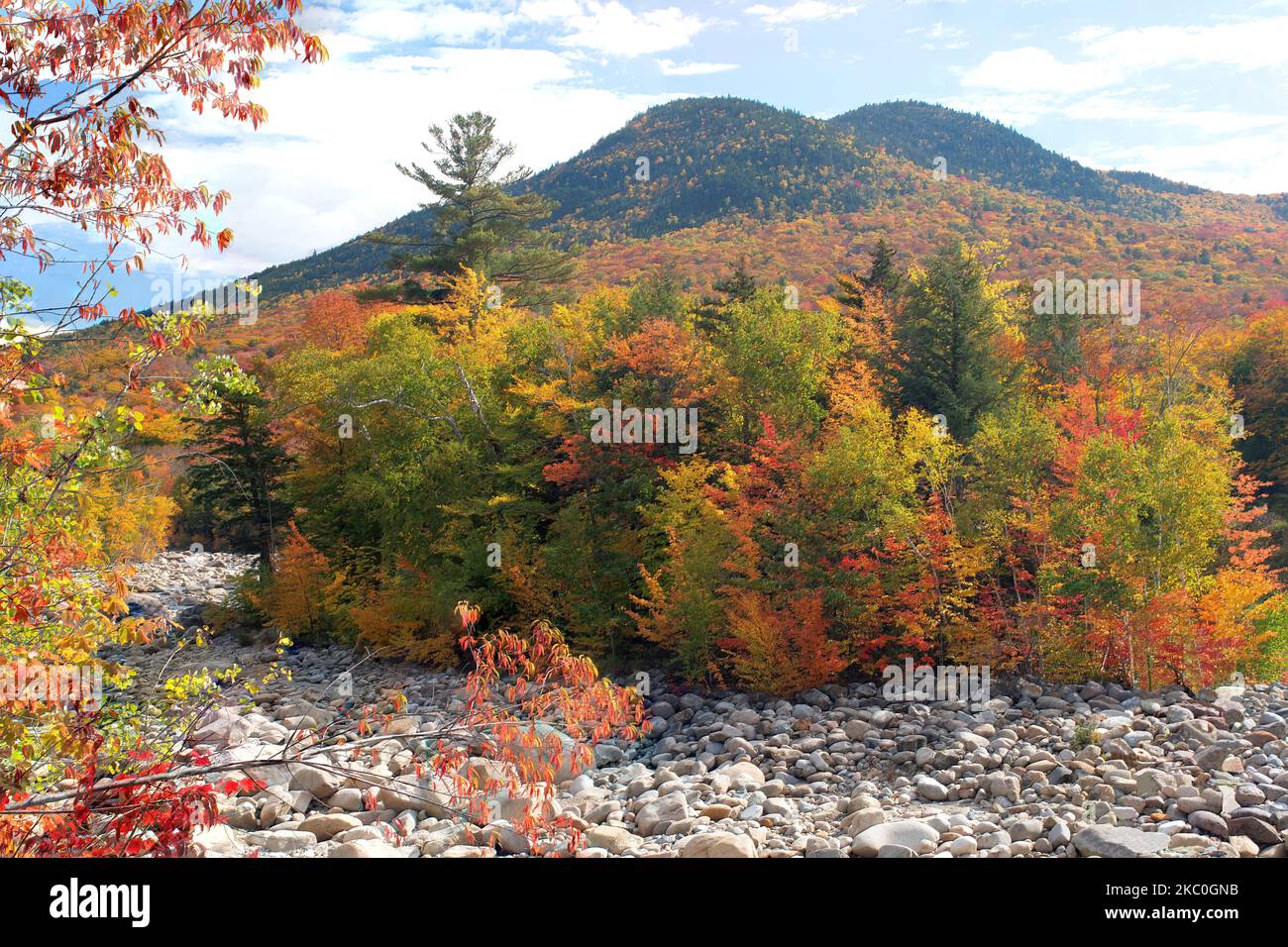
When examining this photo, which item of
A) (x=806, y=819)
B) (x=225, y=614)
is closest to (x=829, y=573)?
(x=806, y=819)

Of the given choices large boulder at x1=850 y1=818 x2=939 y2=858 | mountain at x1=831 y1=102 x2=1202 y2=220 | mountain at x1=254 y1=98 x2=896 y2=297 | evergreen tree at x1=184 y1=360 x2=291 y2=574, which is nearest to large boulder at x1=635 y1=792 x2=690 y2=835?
large boulder at x1=850 y1=818 x2=939 y2=858

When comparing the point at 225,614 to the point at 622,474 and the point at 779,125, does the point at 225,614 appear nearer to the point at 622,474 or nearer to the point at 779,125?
the point at 622,474

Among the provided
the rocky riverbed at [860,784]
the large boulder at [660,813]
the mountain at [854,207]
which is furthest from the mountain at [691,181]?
the large boulder at [660,813]

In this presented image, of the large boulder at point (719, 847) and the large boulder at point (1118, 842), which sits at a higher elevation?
the large boulder at point (1118, 842)

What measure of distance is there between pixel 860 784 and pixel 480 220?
3731cm

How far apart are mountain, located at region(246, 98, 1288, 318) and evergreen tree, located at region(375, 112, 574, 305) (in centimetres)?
1012

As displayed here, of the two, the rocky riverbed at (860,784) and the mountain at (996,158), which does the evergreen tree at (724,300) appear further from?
the mountain at (996,158)

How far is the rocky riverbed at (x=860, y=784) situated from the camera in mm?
10742

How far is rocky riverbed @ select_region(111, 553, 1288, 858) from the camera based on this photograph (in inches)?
423

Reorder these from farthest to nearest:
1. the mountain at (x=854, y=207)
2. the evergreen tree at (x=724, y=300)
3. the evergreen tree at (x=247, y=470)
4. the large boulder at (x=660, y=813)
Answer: the mountain at (x=854, y=207) → the evergreen tree at (x=247, y=470) → the evergreen tree at (x=724, y=300) → the large boulder at (x=660, y=813)

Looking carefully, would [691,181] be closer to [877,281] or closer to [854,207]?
Answer: [854,207]

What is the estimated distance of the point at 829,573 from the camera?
68.3 feet

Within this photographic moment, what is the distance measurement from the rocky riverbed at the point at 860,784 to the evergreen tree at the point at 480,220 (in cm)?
2793

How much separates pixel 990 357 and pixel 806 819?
1771cm
